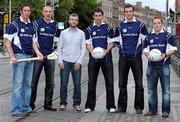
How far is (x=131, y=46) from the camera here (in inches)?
428

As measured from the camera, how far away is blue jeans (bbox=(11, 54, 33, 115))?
35.0 ft

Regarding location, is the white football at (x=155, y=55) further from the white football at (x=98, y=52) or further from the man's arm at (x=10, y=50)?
the man's arm at (x=10, y=50)

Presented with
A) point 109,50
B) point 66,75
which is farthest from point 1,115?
point 109,50

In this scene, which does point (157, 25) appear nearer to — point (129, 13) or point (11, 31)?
point (129, 13)

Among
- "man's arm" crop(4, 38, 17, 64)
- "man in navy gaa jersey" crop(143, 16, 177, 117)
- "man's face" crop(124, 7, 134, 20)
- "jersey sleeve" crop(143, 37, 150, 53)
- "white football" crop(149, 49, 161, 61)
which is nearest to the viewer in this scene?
"man's arm" crop(4, 38, 17, 64)

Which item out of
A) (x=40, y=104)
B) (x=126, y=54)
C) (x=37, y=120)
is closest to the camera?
(x=37, y=120)

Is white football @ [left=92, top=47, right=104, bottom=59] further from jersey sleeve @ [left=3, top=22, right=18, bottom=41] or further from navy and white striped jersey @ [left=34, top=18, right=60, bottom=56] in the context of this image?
jersey sleeve @ [left=3, top=22, right=18, bottom=41]

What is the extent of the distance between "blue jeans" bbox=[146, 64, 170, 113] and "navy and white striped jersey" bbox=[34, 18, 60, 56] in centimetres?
203

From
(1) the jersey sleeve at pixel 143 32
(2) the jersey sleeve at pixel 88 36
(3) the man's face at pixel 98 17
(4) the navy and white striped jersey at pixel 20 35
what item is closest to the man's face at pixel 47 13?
(4) the navy and white striped jersey at pixel 20 35

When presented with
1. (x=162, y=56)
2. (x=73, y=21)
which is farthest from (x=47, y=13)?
(x=162, y=56)

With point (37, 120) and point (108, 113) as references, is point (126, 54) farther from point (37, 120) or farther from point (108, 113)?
point (37, 120)

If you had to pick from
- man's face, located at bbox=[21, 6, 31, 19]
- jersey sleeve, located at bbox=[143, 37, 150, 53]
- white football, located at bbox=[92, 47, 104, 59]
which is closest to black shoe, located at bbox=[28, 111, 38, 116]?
white football, located at bbox=[92, 47, 104, 59]

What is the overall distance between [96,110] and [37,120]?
1.76m

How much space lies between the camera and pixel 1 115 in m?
10.6
